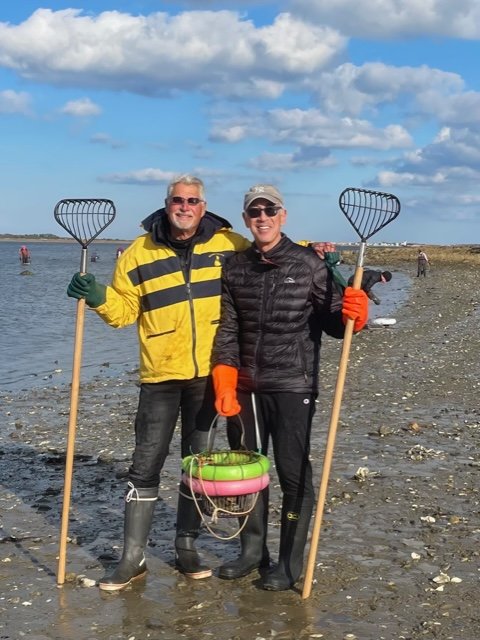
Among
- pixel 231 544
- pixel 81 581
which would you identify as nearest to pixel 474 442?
pixel 231 544

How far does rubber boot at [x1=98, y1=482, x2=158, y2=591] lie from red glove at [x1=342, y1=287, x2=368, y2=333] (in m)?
2.12

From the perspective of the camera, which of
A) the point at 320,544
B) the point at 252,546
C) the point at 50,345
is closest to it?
the point at 252,546

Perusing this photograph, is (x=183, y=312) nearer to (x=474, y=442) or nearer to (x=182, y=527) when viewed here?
(x=182, y=527)

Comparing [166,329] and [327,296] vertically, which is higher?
[327,296]

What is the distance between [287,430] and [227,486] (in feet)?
2.17

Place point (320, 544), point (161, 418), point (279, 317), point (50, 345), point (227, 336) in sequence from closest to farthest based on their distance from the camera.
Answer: point (279, 317) → point (227, 336) → point (161, 418) → point (320, 544) → point (50, 345)

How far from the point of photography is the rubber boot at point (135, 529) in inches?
249

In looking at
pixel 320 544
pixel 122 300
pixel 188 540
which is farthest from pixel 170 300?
pixel 320 544

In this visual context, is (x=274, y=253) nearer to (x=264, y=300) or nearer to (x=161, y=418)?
A: (x=264, y=300)

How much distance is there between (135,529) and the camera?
6.38m

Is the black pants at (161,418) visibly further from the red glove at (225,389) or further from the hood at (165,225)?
the hood at (165,225)

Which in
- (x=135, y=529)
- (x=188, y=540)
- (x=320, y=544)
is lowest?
(x=320, y=544)

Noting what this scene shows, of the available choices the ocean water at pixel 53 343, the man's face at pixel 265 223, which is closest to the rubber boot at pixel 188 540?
the man's face at pixel 265 223

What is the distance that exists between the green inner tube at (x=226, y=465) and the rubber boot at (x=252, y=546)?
489mm
